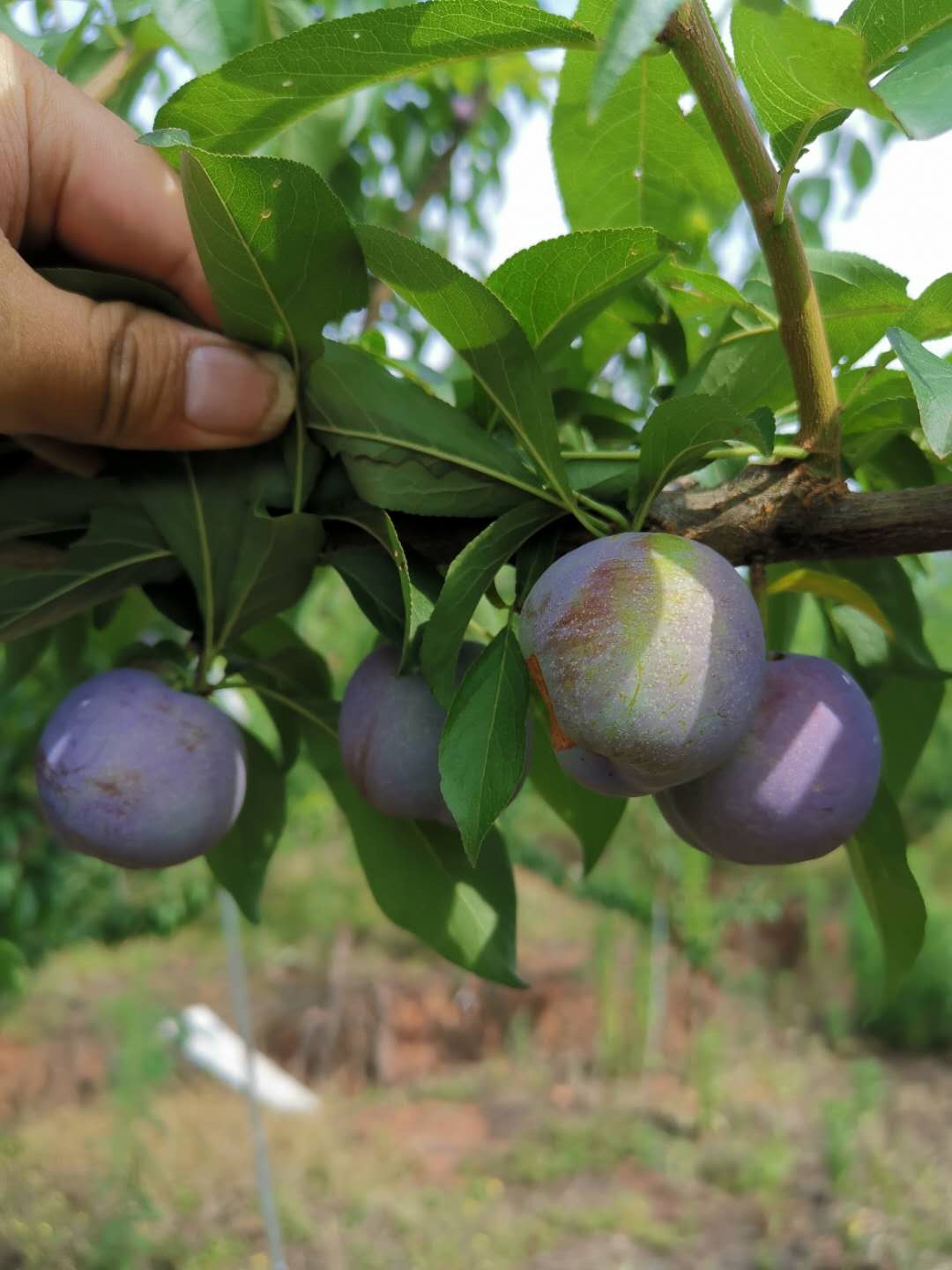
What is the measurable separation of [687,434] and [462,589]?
11cm

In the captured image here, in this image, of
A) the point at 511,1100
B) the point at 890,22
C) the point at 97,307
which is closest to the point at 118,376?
the point at 97,307

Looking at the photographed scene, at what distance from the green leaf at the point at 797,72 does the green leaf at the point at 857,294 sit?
0.47 feet

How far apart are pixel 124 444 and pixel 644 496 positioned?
295 millimetres

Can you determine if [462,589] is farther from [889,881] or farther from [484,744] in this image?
[889,881]

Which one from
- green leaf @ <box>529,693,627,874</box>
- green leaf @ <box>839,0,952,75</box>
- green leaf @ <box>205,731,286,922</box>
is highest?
green leaf @ <box>839,0,952,75</box>

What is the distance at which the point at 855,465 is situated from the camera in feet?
1.82

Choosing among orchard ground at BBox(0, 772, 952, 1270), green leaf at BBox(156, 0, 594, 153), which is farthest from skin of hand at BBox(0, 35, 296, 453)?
orchard ground at BBox(0, 772, 952, 1270)

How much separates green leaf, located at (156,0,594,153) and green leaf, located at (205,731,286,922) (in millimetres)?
352

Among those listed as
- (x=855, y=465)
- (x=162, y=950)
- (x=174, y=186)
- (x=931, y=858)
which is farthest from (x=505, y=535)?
(x=931, y=858)

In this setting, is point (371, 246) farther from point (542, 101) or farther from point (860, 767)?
point (542, 101)

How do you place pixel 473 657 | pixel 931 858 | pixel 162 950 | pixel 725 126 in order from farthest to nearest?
pixel 931 858
pixel 162 950
pixel 473 657
pixel 725 126

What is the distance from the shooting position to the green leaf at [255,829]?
2.31 feet

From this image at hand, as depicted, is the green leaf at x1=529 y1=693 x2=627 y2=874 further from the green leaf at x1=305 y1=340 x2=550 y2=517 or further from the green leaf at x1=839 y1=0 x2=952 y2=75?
the green leaf at x1=839 y1=0 x2=952 y2=75

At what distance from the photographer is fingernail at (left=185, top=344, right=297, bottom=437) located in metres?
0.52
